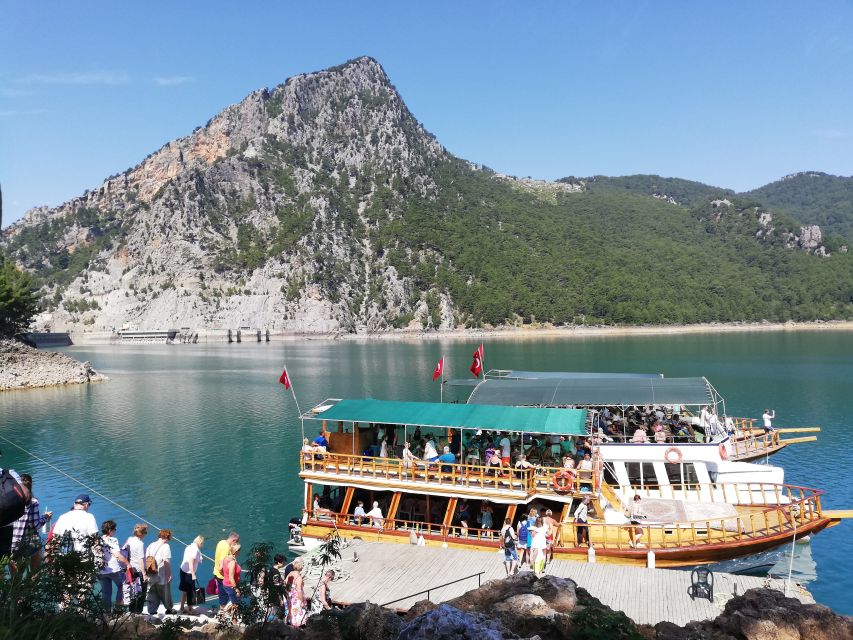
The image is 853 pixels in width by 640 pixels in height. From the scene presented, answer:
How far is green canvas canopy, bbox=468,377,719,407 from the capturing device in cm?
2484

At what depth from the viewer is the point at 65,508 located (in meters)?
28.3

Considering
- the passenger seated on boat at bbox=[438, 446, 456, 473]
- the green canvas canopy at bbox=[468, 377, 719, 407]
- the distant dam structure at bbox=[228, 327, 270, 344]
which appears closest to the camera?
the passenger seated on boat at bbox=[438, 446, 456, 473]

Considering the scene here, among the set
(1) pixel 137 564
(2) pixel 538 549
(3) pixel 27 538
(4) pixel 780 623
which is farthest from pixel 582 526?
(3) pixel 27 538

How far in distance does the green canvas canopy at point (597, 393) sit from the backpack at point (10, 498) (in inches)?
806

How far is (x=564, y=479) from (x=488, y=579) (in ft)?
14.5

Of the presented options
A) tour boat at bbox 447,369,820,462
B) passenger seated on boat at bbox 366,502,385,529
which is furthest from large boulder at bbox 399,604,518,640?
Answer: tour boat at bbox 447,369,820,462

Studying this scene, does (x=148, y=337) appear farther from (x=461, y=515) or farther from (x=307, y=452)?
Answer: (x=461, y=515)

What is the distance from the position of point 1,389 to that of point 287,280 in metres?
129

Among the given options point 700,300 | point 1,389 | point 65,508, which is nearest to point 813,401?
point 65,508

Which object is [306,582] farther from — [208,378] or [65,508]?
[208,378]

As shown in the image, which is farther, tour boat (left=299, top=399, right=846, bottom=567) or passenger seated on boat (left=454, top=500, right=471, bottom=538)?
passenger seated on boat (left=454, top=500, right=471, bottom=538)

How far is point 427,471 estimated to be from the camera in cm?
1978

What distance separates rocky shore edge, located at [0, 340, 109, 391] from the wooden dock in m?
66.3

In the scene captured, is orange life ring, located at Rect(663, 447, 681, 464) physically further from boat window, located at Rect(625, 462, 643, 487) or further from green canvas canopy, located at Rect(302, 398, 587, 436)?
green canvas canopy, located at Rect(302, 398, 587, 436)
